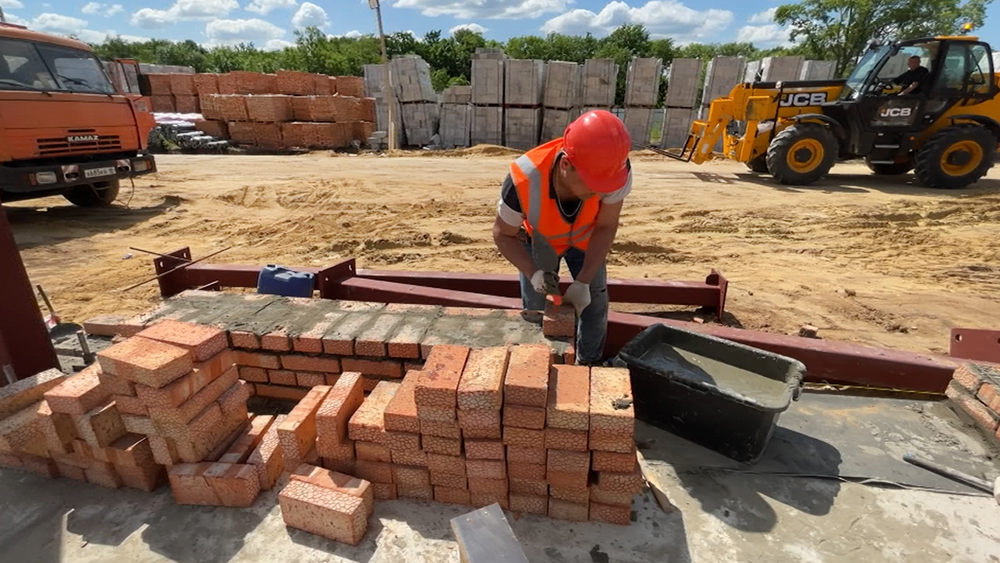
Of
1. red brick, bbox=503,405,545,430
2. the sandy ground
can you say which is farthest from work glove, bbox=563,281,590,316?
the sandy ground

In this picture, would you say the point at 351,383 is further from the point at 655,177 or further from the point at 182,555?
the point at 655,177

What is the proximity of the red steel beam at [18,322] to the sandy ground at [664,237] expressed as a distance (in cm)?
206

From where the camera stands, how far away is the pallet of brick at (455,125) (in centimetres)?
1598

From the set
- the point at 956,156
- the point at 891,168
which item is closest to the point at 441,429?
the point at 956,156

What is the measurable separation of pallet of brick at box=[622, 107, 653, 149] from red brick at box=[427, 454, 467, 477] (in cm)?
1455

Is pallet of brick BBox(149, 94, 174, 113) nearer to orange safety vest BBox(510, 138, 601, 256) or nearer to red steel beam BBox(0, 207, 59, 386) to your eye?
red steel beam BBox(0, 207, 59, 386)

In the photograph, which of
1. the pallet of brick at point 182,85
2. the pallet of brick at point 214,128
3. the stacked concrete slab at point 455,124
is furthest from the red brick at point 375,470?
the pallet of brick at point 182,85

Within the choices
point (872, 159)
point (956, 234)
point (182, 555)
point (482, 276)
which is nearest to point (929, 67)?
point (872, 159)

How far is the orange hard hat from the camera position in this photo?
233cm

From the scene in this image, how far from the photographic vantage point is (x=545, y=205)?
2.74 metres

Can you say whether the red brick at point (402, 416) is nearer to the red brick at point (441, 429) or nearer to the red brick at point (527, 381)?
the red brick at point (441, 429)

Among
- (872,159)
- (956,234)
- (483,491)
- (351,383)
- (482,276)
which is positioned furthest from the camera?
(872,159)

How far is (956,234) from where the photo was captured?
22.0 ft

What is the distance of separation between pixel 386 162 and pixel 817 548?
40.1ft
